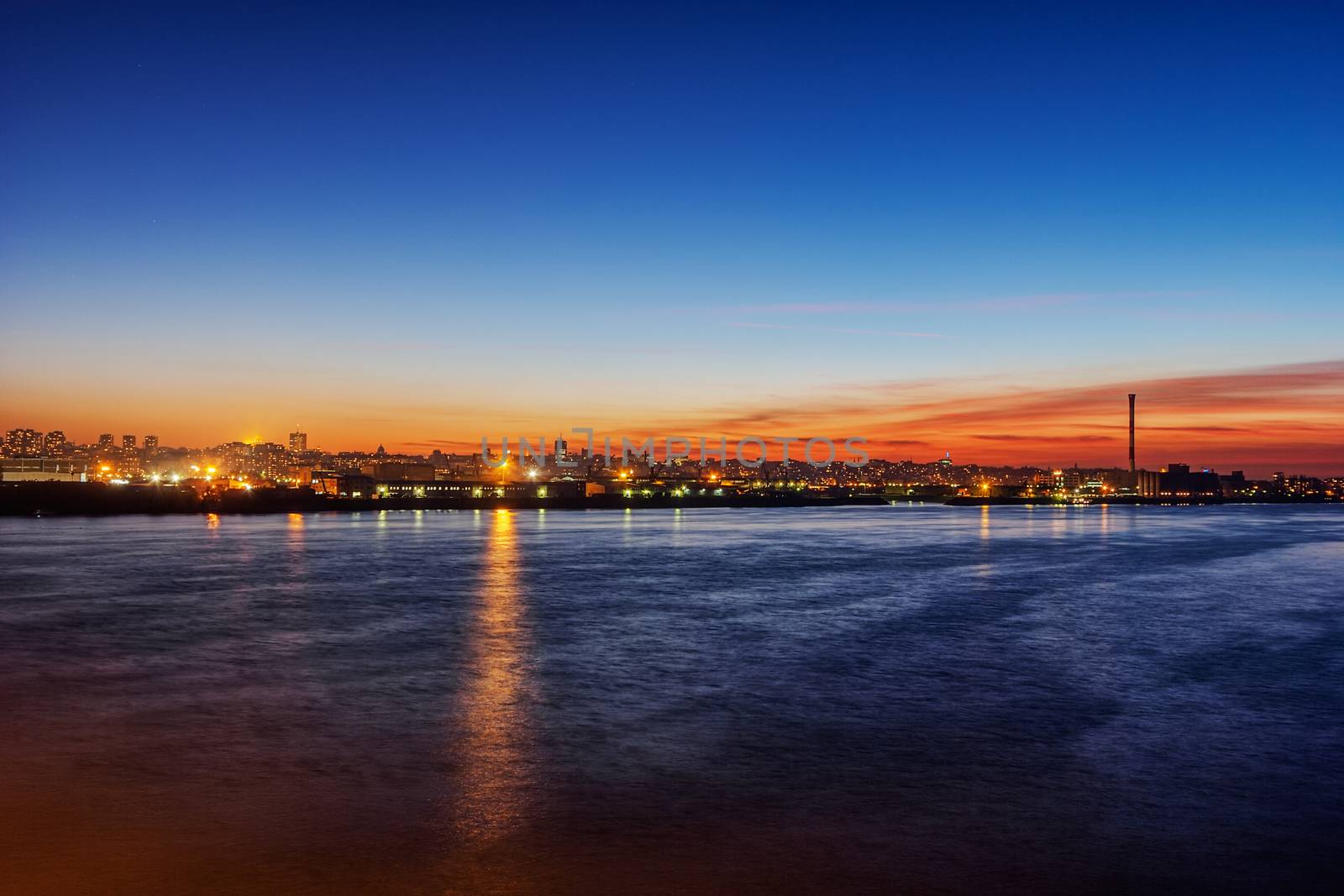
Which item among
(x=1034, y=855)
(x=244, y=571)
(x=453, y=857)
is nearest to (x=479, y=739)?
(x=453, y=857)

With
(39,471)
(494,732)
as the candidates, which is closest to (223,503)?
(39,471)

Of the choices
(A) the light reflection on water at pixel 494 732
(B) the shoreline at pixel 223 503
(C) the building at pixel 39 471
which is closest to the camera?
(A) the light reflection on water at pixel 494 732

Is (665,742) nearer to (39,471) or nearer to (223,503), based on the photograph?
(223,503)

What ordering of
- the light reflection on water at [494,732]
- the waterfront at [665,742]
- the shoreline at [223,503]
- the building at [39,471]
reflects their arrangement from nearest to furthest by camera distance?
1. the waterfront at [665,742]
2. the light reflection on water at [494,732]
3. the shoreline at [223,503]
4. the building at [39,471]

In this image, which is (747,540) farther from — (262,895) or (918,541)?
(262,895)

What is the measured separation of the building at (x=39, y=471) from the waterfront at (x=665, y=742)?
140 meters

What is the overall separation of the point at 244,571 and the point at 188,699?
20.7 meters

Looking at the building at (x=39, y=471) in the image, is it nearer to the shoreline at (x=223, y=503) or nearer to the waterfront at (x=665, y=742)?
the shoreline at (x=223, y=503)

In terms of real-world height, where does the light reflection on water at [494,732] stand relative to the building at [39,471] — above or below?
below

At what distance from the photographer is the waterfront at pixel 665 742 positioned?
6.25 m

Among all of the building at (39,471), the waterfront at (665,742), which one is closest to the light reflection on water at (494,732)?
the waterfront at (665,742)

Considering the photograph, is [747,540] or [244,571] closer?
[244,571]

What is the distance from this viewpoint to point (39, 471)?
14988 cm

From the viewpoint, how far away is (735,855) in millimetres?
6320
